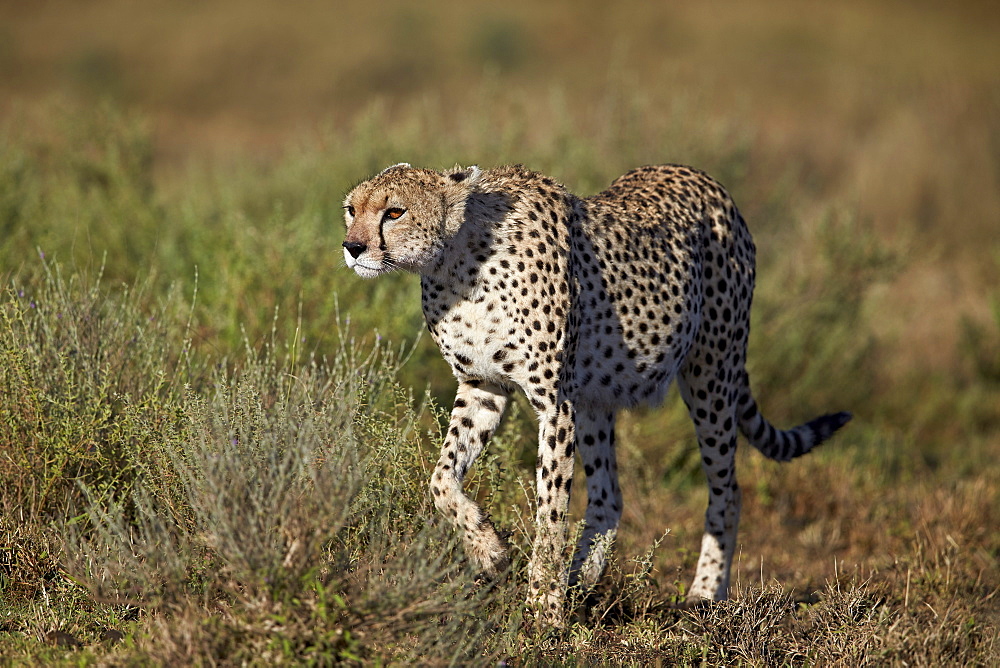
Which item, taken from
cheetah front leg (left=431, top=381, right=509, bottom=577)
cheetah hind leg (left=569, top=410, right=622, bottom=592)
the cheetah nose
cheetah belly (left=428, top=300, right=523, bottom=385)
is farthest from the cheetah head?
cheetah hind leg (left=569, top=410, right=622, bottom=592)

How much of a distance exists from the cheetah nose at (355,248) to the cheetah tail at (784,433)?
184 cm

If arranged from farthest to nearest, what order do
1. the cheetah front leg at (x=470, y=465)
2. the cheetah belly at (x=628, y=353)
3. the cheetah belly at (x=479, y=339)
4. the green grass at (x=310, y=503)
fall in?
the cheetah belly at (x=628, y=353) → the cheetah belly at (x=479, y=339) → the cheetah front leg at (x=470, y=465) → the green grass at (x=310, y=503)

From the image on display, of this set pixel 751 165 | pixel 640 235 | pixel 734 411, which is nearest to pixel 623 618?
pixel 734 411

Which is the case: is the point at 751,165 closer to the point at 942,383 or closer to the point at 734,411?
the point at 942,383

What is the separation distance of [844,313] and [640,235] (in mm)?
3356

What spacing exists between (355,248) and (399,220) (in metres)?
0.19

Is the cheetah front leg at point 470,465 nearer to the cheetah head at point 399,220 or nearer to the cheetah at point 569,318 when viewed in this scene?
the cheetah at point 569,318

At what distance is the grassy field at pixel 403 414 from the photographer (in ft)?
9.41

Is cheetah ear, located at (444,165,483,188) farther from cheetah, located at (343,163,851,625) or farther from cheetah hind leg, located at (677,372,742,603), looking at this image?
cheetah hind leg, located at (677,372,742,603)

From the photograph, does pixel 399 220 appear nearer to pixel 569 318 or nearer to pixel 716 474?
pixel 569 318

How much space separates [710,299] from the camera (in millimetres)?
4293

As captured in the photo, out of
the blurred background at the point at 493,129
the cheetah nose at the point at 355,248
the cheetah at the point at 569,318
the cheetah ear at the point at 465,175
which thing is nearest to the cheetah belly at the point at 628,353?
the cheetah at the point at 569,318

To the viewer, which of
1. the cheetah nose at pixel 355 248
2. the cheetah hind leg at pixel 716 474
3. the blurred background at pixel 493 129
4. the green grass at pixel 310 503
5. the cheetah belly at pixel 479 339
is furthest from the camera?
the blurred background at pixel 493 129

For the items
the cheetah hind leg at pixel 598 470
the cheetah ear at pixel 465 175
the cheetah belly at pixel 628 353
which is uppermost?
the cheetah ear at pixel 465 175
